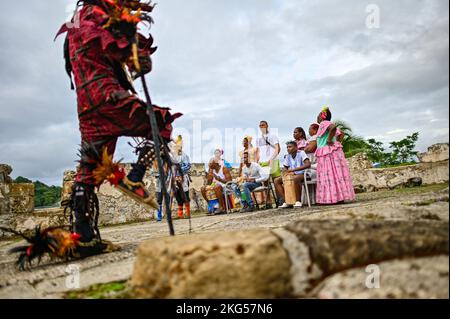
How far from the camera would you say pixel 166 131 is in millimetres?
2328

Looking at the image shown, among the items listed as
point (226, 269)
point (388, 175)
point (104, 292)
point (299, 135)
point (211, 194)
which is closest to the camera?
point (226, 269)

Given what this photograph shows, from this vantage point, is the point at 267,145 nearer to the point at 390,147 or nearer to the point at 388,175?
the point at 388,175

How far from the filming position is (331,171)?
16.8 ft

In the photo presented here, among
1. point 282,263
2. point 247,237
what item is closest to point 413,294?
point 282,263

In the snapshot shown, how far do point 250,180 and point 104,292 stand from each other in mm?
5561

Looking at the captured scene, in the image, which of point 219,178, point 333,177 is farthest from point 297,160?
point 219,178

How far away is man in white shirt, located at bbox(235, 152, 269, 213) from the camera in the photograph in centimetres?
672

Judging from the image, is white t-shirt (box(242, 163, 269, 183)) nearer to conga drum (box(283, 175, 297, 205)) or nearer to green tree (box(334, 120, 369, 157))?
conga drum (box(283, 175, 297, 205))

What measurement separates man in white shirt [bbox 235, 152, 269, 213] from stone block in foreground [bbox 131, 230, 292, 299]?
5.59m

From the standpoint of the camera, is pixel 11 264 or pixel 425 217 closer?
pixel 425 217

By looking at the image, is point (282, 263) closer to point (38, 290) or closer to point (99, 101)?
point (38, 290)

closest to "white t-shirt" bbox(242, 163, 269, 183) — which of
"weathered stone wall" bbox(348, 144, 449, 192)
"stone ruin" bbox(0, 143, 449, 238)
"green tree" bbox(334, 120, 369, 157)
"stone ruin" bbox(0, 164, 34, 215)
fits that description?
"stone ruin" bbox(0, 143, 449, 238)

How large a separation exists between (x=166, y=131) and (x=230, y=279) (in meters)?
→ 1.47

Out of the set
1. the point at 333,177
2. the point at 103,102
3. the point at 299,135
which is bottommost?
the point at 333,177
